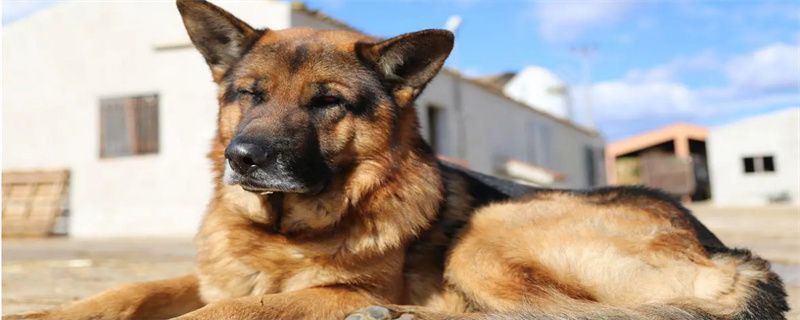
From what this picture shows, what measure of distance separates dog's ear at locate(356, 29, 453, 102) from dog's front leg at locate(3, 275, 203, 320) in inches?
58.8

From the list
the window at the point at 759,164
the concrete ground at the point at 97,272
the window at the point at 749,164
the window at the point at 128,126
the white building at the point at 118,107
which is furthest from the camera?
the window at the point at 749,164

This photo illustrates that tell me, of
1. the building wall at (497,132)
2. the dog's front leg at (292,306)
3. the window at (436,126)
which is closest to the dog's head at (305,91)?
the dog's front leg at (292,306)

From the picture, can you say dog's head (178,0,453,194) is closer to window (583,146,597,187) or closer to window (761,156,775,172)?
window (583,146,597,187)

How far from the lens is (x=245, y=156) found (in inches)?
107

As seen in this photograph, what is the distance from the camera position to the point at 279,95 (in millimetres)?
3133

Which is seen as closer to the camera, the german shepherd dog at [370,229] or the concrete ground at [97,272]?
the german shepherd dog at [370,229]

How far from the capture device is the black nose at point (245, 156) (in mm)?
2723

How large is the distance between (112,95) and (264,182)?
517 inches

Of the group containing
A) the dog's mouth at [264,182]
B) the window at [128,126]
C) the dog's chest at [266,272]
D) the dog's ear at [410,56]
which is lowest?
the dog's chest at [266,272]

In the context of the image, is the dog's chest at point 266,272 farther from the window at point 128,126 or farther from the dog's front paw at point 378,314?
the window at point 128,126

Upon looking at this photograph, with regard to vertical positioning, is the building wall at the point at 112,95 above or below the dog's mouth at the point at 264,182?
above

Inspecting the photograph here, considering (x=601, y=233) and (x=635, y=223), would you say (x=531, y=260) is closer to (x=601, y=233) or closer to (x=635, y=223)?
(x=601, y=233)

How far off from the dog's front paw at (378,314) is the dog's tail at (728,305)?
1.02 feet

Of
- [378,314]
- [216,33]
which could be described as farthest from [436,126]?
[378,314]
